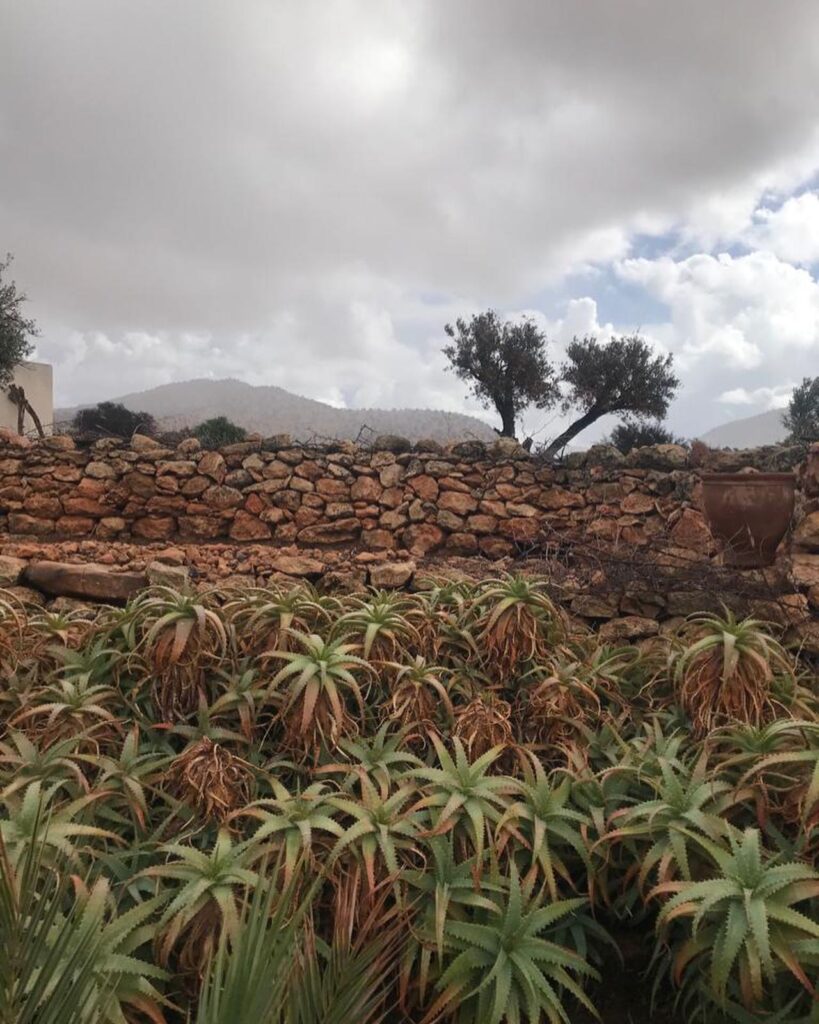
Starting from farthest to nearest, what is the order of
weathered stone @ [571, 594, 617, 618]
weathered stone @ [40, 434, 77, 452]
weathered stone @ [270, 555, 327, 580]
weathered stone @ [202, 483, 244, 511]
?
weathered stone @ [40, 434, 77, 452] → weathered stone @ [202, 483, 244, 511] → weathered stone @ [270, 555, 327, 580] → weathered stone @ [571, 594, 617, 618]

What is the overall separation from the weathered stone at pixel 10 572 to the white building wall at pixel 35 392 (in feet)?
38.6

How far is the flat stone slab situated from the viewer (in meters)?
4.25

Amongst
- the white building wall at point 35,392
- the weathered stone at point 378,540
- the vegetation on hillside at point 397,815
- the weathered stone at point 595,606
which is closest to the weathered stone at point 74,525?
the weathered stone at point 378,540

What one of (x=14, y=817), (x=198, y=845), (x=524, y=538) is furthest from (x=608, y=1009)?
(x=524, y=538)

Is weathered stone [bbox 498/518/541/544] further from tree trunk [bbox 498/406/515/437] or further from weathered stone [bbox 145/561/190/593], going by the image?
tree trunk [bbox 498/406/515/437]

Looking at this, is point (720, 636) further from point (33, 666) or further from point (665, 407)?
point (665, 407)

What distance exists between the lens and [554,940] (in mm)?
2209

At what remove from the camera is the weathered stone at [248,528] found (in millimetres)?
6324

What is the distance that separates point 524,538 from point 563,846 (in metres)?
3.72

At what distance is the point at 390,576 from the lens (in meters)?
4.60

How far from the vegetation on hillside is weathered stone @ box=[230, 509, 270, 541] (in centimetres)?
292

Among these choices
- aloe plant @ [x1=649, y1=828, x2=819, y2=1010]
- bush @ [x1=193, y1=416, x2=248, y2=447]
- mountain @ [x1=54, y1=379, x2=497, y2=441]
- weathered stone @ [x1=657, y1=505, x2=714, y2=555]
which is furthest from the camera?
mountain @ [x1=54, y1=379, x2=497, y2=441]

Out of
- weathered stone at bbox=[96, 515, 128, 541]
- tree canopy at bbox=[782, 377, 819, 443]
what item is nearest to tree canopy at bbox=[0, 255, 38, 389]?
weathered stone at bbox=[96, 515, 128, 541]

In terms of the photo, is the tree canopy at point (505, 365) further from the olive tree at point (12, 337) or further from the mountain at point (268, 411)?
the mountain at point (268, 411)
